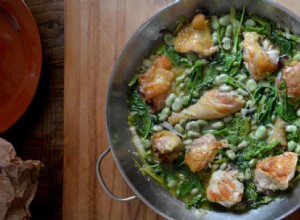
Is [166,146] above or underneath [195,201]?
above

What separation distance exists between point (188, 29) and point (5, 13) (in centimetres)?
102

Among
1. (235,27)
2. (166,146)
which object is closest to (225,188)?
(166,146)

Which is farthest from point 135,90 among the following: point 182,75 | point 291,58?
point 291,58

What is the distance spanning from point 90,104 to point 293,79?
104 cm

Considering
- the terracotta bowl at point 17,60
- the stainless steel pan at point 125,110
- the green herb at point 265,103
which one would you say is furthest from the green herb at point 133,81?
the green herb at point 265,103

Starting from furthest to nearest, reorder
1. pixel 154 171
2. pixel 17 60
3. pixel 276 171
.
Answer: pixel 17 60
pixel 154 171
pixel 276 171

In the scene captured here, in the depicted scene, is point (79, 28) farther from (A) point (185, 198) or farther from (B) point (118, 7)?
(A) point (185, 198)

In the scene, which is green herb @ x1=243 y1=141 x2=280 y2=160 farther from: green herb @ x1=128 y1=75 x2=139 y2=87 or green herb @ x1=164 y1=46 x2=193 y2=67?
green herb @ x1=128 y1=75 x2=139 y2=87

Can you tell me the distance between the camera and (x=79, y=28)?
2.74m

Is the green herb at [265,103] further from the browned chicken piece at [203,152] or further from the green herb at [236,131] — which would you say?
the browned chicken piece at [203,152]

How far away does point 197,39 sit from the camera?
253cm

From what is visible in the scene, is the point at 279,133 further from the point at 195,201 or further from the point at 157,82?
the point at 157,82

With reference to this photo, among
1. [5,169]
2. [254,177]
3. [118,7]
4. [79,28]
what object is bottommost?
[5,169]

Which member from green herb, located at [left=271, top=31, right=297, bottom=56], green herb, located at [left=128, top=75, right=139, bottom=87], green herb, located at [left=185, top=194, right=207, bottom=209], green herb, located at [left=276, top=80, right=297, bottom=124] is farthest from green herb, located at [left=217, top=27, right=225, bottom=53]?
green herb, located at [left=185, top=194, right=207, bottom=209]
